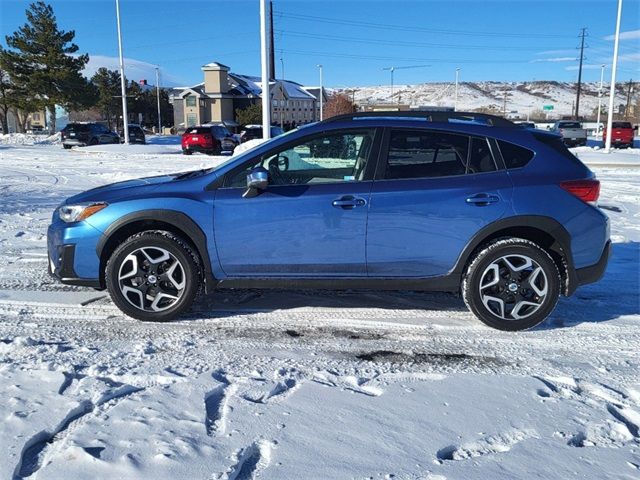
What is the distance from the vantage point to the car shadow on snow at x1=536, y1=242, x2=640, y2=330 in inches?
190

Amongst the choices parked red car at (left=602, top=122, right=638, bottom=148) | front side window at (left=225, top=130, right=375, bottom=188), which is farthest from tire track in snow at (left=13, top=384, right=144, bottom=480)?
parked red car at (left=602, top=122, right=638, bottom=148)

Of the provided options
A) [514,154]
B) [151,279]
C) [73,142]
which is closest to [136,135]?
[73,142]

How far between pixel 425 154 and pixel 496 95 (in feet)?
593

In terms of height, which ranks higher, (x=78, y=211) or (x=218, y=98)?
(x=218, y=98)

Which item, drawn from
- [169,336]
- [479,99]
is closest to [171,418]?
[169,336]

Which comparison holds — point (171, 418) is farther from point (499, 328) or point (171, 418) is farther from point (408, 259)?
point (499, 328)

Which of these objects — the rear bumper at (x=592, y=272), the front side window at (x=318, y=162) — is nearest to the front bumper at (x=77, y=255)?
the front side window at (x=318, y=162)

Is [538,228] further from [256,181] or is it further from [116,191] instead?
[116,191]

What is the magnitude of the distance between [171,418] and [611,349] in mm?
3182

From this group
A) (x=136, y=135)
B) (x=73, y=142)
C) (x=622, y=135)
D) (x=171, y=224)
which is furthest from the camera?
(x=136, y=135)

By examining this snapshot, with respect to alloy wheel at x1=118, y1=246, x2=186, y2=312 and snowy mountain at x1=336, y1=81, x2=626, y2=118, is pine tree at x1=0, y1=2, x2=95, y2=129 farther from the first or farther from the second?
snowy mountain at x1=336, y1=81, x2=626, y2=118

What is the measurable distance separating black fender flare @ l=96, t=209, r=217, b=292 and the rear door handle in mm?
2128

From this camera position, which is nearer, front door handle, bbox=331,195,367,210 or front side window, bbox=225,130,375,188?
front door handle, bbox=331,195,367,210

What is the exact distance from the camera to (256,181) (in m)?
4.34
